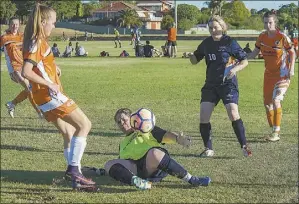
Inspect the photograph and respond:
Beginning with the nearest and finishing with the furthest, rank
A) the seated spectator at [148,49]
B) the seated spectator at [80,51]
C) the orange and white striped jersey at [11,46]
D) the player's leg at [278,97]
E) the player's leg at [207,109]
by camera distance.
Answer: the player's leg at [207,109] → the player's leg at [278,97] → the orange and white striped jersey at [11,46] → the seated spectator at [148,49] → the seated spectator at [80,51]

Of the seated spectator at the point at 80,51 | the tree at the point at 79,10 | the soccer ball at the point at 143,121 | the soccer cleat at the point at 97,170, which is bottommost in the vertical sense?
the seated spectator at the point at 80,51

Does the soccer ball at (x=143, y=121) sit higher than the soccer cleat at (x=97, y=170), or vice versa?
the soccer ball at (x=143, y=121)

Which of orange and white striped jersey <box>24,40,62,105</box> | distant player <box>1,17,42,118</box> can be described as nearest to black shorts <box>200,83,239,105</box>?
orange and white striped jersey <box>24,40,62,105</box>

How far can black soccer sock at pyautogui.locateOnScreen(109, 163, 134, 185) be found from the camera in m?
5.49

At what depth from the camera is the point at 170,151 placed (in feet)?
25.2

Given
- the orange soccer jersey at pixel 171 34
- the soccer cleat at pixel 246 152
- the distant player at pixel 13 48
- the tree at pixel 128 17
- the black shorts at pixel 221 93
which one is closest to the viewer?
the soccer cleat at pixel 246 152

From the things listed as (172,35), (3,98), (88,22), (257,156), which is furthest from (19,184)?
(172,35)

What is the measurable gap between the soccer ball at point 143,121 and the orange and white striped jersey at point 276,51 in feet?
12.4

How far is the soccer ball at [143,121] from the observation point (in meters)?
5.70

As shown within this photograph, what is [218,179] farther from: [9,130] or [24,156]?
[9,130]

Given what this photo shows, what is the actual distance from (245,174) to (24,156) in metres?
2.86

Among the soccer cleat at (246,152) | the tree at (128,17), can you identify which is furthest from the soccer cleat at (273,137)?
the tree at (128,17)

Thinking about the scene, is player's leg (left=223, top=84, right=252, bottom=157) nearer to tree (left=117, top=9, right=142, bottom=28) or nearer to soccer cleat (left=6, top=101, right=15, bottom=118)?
soccer cleat (left=6, top=101, right=15, bottom=118)

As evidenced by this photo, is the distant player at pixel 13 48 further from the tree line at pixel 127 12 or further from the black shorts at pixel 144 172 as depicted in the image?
the black shorts at pixel 144 172
